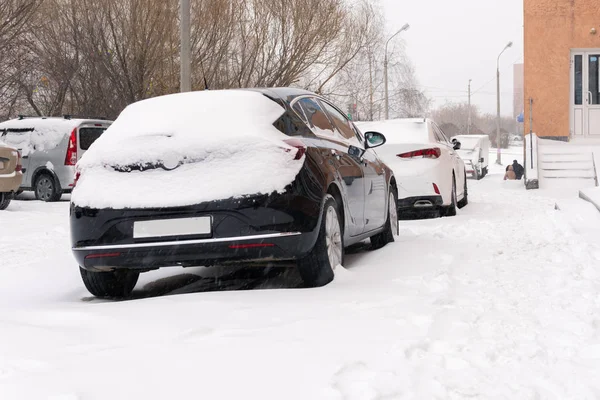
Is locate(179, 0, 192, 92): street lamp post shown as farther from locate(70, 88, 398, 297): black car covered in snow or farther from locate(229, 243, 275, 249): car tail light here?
locate(229, 243, 275, 249): car tail light

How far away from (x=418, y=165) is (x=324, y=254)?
590cm

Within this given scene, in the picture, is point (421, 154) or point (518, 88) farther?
point (518, 88)

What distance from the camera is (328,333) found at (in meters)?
3.80


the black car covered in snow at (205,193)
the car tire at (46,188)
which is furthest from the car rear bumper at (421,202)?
the car tire at (46,188)

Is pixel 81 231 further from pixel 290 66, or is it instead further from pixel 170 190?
pixel 290 66

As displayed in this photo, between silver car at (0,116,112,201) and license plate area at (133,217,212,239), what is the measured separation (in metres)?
11.0

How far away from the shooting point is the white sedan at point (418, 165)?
10.9m

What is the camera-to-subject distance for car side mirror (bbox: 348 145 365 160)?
6.46 m

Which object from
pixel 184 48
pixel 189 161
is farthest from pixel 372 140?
pixel 184 48

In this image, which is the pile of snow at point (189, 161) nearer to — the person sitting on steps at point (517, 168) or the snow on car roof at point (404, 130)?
the snow on car roof at point (404, 130)

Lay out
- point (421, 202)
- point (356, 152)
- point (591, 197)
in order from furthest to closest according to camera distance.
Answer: point (421, 202) → point (591, 197) → point (356, 152)

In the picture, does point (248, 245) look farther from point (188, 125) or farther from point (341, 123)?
point (341, 123)

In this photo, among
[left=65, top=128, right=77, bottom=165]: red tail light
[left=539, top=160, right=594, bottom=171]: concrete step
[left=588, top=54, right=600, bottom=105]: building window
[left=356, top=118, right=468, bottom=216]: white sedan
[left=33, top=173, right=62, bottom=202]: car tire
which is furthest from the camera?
[left=588, top=54, right=600, bottom=105]: building window

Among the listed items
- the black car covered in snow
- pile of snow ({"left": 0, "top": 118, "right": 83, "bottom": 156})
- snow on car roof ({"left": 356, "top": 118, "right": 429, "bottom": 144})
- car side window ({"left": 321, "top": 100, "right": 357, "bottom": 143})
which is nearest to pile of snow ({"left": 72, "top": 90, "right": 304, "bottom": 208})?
the black car covered in snow
